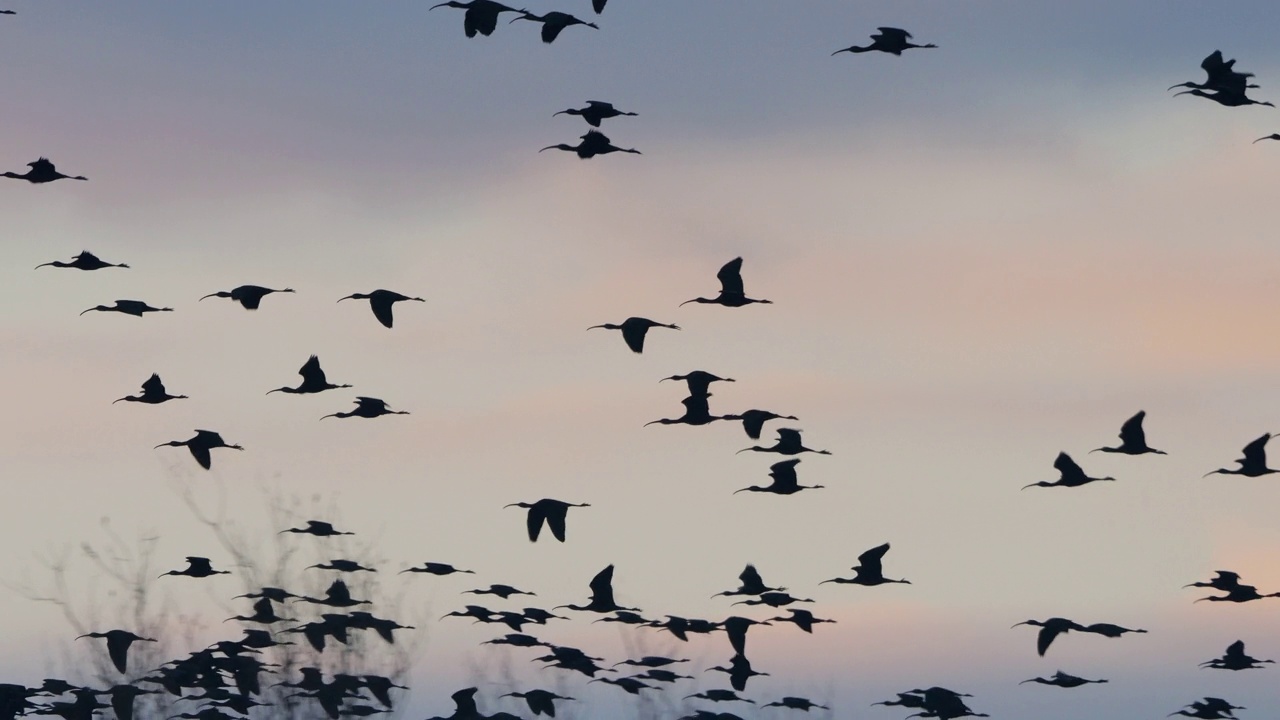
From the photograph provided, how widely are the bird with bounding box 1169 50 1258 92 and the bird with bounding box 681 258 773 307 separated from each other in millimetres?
7939

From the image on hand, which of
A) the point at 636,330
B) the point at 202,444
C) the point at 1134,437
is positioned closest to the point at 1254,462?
the point at 1134,437

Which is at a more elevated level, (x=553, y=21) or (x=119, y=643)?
(x=553, y=21)

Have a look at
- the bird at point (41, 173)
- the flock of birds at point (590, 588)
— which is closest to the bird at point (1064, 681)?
the flock of birds at point (590, 588)

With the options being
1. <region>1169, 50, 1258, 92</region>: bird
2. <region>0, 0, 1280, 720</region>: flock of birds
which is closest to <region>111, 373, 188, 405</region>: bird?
<region>0, 0, 1280, 720</region>: flock of birds

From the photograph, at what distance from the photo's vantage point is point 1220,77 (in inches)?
1203

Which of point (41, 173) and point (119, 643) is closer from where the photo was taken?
point (41, 173)

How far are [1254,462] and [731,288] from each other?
29.5 feet

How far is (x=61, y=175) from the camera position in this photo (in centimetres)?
2970

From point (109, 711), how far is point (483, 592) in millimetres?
15636

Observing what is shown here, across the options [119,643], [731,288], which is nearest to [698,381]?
[731,288]

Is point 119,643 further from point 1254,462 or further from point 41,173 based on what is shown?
point 1254,462

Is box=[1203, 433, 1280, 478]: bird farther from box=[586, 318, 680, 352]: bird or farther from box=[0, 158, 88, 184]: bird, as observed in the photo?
box=[0, 158, 88, 184]: bird

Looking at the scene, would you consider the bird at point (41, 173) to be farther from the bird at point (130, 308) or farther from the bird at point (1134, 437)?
the bird at point (1134, 437)

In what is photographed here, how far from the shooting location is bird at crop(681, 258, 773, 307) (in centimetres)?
3388
